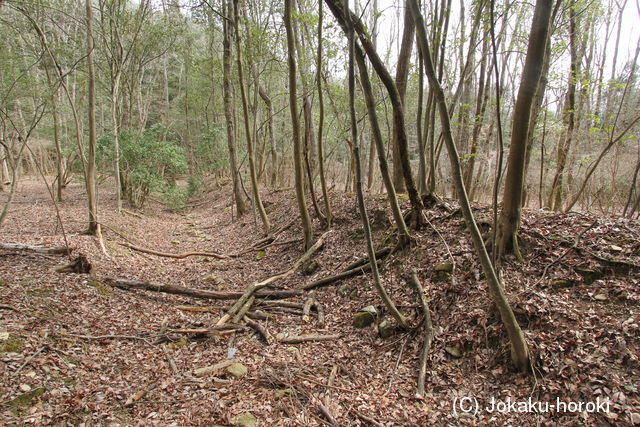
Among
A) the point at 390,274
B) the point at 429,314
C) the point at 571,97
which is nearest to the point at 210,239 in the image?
the point at 390,274

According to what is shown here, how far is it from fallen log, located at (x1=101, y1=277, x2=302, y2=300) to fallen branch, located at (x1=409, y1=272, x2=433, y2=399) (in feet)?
7.45

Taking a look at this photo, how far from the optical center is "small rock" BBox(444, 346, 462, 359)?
355 cm

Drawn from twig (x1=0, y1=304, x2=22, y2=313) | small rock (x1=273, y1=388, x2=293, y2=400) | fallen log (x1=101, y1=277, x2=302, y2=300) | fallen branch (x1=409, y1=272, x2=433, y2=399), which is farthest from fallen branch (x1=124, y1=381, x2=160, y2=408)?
fallen branch (x1=409, y1=272, x2=433, y2=399)

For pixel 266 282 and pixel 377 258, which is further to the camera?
pixel 266 282

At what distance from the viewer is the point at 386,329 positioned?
422 cm

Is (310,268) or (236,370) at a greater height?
(310,268)

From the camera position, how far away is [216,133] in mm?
15883

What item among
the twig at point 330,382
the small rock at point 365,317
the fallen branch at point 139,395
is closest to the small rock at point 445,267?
the small rock at point 365,317

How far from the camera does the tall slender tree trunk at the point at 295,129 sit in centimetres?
638

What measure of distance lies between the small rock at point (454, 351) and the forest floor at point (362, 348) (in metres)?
0.03

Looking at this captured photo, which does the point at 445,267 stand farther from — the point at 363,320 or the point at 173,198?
the point at 173,198

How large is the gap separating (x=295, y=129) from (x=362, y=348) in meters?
4.72

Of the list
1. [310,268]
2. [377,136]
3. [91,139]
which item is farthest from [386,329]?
[91,139]

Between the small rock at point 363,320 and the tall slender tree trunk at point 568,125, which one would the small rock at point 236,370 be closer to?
the small rock at point 363,320
